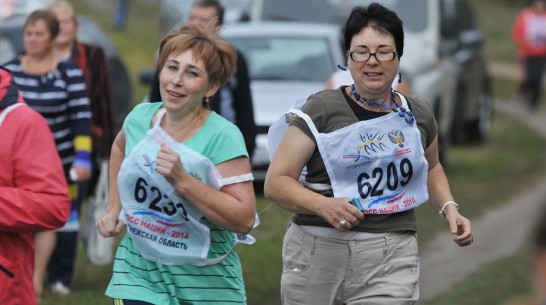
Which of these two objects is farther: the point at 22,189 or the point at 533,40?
the point at 533,40

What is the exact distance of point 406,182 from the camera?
4.50 m

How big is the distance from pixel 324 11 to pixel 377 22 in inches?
374

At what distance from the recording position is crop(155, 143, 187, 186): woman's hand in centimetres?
402

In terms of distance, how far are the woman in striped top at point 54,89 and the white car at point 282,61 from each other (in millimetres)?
3843

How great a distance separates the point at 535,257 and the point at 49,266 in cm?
622

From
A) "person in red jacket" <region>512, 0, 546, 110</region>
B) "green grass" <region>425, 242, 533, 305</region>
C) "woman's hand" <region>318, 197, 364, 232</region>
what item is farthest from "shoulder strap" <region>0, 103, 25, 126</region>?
"person in red jacket" <region>512, 0, 546, 110</region>

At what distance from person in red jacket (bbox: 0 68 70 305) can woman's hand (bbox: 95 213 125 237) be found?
0.83ft

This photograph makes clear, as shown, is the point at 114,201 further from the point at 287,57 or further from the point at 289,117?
the point at 287,57

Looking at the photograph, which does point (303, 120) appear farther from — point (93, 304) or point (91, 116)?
point (91, 116)

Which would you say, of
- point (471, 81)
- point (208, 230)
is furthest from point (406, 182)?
point (471, 81)

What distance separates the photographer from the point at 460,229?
454 cm

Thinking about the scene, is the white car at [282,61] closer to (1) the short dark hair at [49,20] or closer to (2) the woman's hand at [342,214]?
(1) the short dark hair at [49,20]

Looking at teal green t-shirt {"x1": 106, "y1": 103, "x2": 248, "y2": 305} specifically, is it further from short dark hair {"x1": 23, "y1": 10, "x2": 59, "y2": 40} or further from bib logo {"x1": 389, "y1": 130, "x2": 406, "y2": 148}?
short dark hair {"x1": 23, "y1": 10, "x2": 59, "y2": 40}

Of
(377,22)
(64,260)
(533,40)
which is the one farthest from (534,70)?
(377,22)
